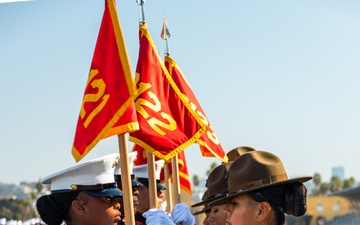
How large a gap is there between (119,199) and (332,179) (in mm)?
83824

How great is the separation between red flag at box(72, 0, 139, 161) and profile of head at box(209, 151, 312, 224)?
59.2 inches

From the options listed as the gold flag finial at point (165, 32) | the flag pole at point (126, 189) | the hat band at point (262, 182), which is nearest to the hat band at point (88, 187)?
the flag pole at point (126, 189)

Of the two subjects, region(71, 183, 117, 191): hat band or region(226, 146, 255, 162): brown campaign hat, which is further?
region(226, 146, 255, 162): brown campaign hat

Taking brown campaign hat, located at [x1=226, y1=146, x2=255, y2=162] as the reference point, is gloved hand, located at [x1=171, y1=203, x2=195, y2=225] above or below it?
below

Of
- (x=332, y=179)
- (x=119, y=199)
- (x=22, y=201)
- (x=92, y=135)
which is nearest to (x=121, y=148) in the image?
(x=92, y=135)

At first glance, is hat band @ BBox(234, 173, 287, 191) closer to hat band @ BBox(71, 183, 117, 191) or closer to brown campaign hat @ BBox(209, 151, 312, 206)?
brown campaign hat @ BBox(209, 151, 312, 206)

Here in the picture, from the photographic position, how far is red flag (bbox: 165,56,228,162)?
9.13m

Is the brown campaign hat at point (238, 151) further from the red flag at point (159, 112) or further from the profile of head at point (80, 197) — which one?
the profile of head at point (80, 197)

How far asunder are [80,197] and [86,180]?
4.9 inches

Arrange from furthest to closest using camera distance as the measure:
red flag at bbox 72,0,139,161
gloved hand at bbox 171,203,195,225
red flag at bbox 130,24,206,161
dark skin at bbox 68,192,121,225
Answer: red flag at bbox 130,24,206,161 → gloved hand at bbox 171,203,195,225 → red flag at bbox 72,0,139,161 → dark skin at bbox 68,192,121,225

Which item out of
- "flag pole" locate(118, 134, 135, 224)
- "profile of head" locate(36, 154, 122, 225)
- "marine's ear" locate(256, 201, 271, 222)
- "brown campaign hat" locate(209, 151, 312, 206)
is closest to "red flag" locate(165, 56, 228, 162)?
"flag pole" locate(118, 134, 135, 224)

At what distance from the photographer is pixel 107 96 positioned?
653 centimetres

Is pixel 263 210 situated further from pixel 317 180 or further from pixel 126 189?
pixel 317 180

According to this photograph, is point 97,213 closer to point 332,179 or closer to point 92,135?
point 92,135
